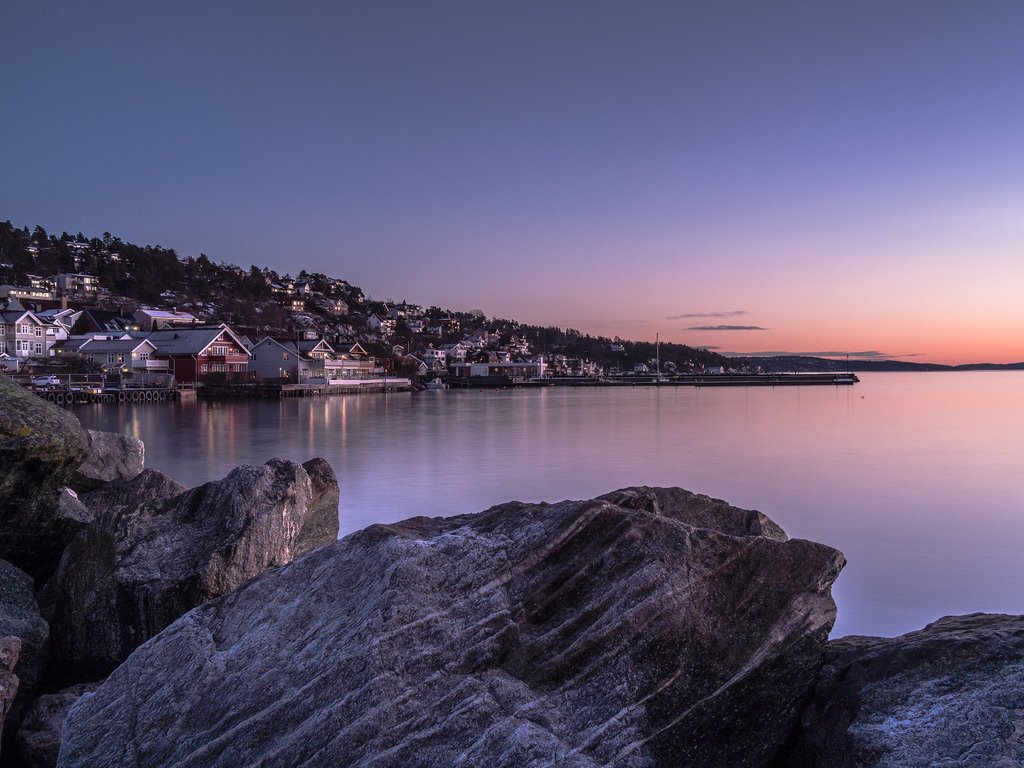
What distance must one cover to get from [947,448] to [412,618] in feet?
99.3

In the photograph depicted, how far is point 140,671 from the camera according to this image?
161 inches

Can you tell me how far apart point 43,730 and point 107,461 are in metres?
6.80

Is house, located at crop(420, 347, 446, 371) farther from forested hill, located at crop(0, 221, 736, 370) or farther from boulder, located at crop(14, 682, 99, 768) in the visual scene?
boulder, located at crop(14, 682, 99, 768)

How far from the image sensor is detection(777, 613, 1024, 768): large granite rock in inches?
127

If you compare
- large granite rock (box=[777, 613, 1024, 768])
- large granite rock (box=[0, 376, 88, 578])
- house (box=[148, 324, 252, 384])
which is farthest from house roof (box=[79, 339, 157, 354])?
large granite rock (box=[777, 613, 1024, 768])

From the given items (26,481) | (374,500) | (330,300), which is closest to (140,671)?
(26,481)

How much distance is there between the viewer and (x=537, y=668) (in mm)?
3678

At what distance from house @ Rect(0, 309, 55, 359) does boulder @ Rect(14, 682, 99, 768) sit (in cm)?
7901

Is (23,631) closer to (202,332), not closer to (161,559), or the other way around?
(161,559)

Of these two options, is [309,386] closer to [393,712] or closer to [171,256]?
[393,712]

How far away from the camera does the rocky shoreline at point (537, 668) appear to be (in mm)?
3396

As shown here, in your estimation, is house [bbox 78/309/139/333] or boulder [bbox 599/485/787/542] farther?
house [bbox 78/309/139/333]

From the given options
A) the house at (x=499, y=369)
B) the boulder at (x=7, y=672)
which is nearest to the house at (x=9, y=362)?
the house at (x=499, y=369)

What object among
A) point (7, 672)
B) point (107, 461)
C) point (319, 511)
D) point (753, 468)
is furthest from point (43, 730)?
point (753, 468)
